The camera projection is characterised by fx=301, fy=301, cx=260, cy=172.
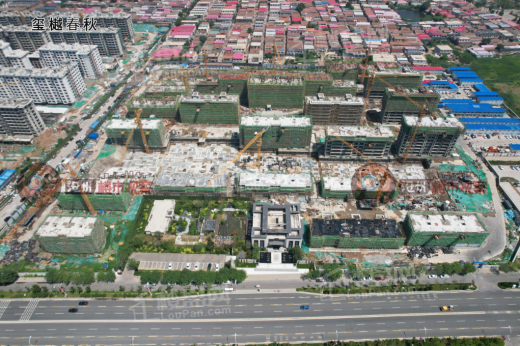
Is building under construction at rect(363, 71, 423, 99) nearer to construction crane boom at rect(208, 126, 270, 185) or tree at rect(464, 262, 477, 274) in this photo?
construction crane boom at rect(208, 126, 270, 185)

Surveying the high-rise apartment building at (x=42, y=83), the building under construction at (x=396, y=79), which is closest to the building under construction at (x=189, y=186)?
the high-rise apartment building at (x=42, y=83)

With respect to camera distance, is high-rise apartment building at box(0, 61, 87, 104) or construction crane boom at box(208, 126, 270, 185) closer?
construction crane boom at box(208, 126, 270, 185)

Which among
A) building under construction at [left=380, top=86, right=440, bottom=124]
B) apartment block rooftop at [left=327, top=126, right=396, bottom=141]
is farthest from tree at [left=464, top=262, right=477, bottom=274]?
building under construction at [left=380, top=86, right=440, bottom=124]

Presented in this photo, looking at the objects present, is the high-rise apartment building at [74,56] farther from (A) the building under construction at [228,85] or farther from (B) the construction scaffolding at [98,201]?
(B) the construction scaffolding at [98,201]

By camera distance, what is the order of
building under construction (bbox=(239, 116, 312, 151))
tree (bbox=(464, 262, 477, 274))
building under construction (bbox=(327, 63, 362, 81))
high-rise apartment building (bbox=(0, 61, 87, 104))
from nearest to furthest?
tree (bbox=(464, 262, 477, 274)) < building under construction (bbox=(239, 116, 312, 151)) < high-rise apartment building (bbox=(0, 61, 87, 104)) < building under construction (bbox=(327, 63, 362, 81))

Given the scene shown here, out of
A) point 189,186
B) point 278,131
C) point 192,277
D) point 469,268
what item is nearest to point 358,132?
point 278,131

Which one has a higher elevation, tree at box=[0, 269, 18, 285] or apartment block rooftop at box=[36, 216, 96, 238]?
apartment block rooftop at box=[36, 216, 96, 238]
